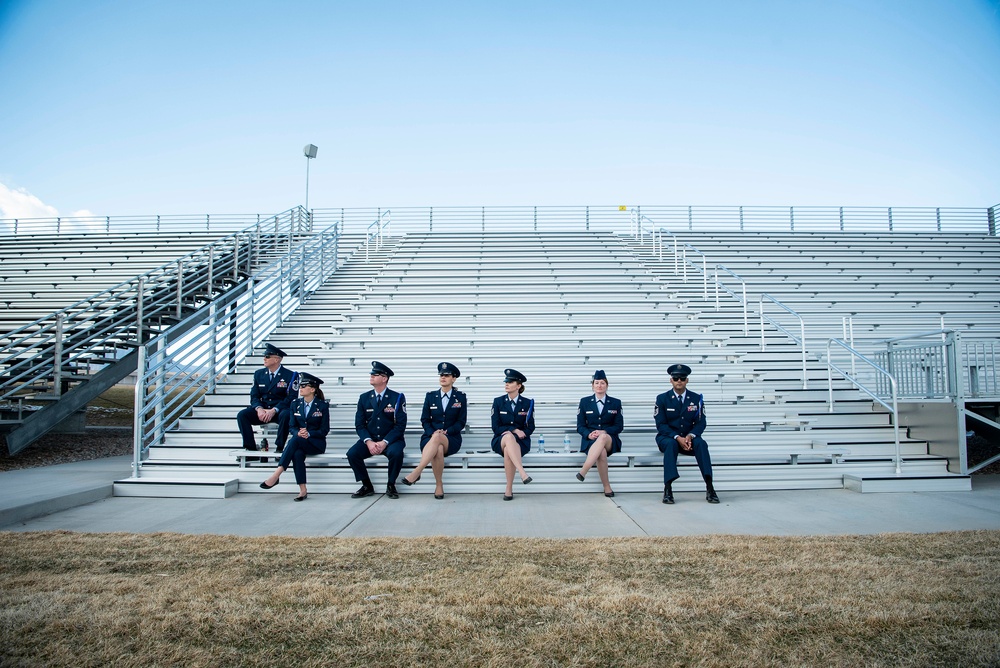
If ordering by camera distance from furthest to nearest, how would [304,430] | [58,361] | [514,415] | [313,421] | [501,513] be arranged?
[58,361] < [514,415] < [313,421] < [304,430] < [501,513]

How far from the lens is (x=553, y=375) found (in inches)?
353

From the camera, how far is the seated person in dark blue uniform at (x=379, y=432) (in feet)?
20.5

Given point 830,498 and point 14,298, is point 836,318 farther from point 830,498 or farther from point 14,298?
point 14,298

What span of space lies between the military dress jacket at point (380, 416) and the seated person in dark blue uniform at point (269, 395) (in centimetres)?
88

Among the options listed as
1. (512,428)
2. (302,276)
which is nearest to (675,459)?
(512,428)

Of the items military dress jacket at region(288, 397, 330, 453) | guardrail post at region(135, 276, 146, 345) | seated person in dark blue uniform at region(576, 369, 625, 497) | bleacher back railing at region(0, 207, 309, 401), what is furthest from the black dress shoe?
guardrail post at region(135, 276, 146, 345)

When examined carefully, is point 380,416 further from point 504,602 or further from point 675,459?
point 504,602

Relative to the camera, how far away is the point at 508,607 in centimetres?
295

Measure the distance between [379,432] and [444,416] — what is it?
27.7 inches

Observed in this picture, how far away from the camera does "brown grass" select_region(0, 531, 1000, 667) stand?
2.48 metres

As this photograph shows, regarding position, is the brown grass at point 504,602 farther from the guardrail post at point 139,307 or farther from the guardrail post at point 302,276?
the guardrail post at point 302,276

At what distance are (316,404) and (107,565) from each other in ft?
9.69

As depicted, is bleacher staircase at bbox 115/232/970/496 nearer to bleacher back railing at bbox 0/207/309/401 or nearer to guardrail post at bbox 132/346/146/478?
guardrail post at bbox 132/346/146/478

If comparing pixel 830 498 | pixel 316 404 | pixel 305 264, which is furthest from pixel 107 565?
pixel 305 264
